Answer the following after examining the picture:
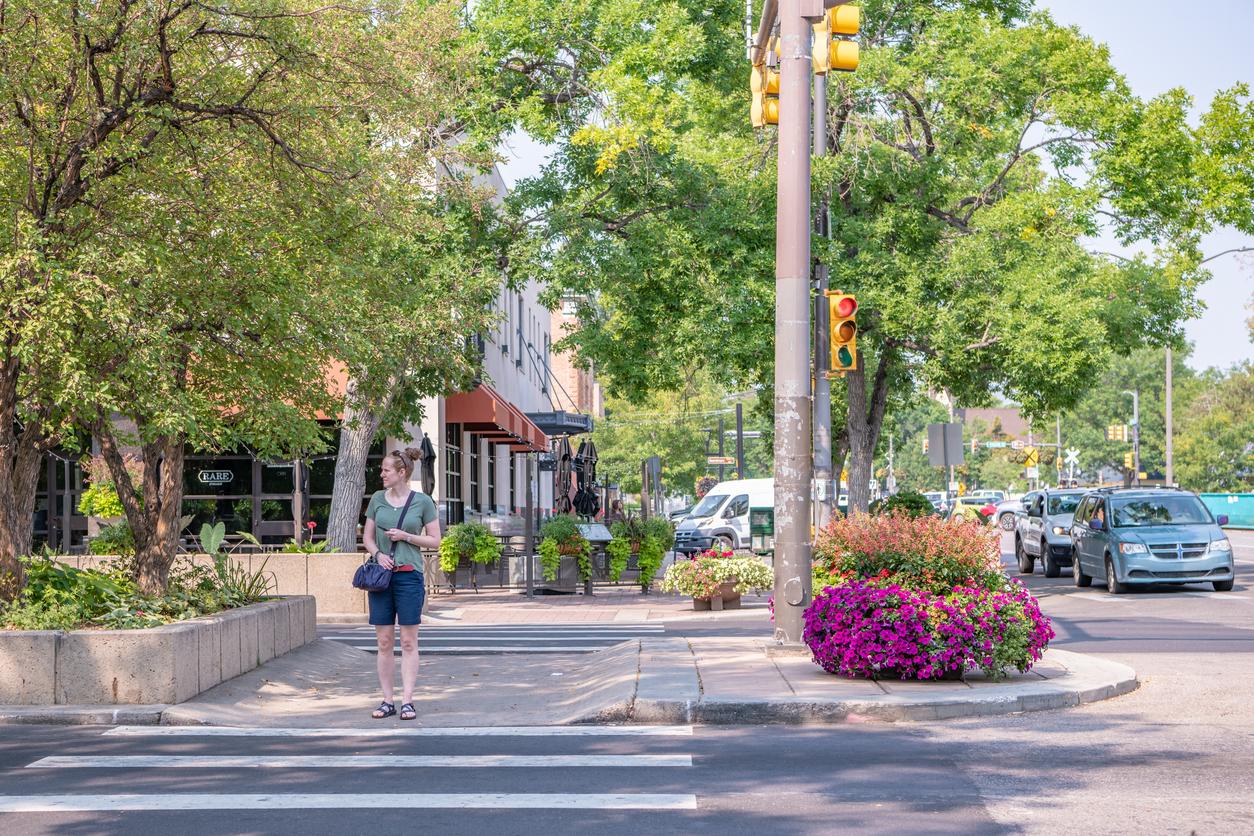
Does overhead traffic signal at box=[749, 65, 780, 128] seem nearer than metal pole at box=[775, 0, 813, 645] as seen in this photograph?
No

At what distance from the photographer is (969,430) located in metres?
142

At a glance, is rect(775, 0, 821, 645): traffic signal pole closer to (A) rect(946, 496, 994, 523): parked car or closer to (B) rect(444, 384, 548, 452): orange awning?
(A) rect(946, 496, 994, 523): parked car

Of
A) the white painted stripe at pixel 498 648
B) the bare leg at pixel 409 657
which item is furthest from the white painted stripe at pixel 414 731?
the white painted stripe at pixel 498 648

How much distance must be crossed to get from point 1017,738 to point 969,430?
449 ft

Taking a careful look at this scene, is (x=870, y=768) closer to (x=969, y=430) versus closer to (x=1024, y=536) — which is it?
(x=1024, y=536)

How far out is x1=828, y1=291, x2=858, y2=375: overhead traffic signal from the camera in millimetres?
15047

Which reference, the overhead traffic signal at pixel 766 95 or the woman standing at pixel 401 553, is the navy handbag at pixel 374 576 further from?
the overhead traffic signal at pixel 766 95

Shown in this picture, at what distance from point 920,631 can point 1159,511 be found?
1513cm

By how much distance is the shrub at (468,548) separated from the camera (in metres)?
25.1

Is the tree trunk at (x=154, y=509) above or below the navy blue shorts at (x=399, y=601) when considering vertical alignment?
above

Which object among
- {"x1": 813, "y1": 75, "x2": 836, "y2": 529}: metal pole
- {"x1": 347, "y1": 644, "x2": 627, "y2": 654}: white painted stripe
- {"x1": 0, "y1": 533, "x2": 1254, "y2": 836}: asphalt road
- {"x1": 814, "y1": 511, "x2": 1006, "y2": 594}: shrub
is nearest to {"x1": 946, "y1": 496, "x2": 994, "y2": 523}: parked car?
{"x1": 814, "y1": 511, "x2": 1006, "y2": 594}: shrub

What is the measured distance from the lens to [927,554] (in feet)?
38.8

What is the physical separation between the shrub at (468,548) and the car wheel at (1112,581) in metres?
10.8

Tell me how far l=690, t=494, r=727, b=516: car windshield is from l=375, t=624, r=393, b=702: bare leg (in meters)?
28.9
